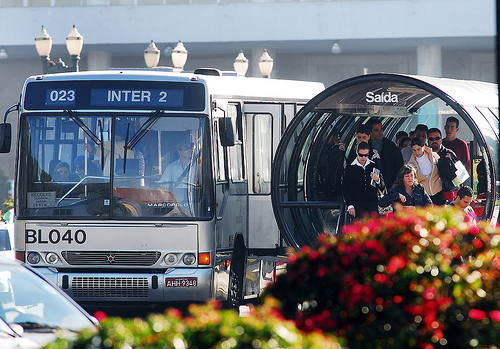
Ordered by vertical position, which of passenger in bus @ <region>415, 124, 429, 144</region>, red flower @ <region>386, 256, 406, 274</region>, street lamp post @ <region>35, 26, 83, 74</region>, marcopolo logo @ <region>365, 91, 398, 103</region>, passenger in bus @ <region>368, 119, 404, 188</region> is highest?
street lamp post @ <region>35, 26, 83, 74</region>

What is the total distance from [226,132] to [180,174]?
700 mm

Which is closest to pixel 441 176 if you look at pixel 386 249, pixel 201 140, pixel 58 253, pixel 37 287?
pixel 201 140

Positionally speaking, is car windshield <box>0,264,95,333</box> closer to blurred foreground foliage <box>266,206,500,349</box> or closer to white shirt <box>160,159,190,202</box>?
blurred foreground foliage <box>266,206,500,349</box>

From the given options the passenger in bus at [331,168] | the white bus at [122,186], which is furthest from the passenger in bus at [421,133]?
the white bus at [122,186]

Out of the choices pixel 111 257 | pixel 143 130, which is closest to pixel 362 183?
pixel 143 130

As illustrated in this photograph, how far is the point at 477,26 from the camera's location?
37000 mm

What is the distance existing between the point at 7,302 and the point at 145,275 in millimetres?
3839

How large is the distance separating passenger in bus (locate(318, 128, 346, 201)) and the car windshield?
712cm

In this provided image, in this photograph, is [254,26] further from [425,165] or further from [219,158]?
[219,158]

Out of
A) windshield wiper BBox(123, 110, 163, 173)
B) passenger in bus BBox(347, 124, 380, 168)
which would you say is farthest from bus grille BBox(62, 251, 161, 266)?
passenger in bus BBox(347, 124, 380, 168)

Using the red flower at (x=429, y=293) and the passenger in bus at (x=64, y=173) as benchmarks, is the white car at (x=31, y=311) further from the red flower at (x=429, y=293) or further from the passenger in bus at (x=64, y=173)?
the passenger in bus at (x=64, y=173)

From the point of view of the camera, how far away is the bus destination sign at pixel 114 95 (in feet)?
34.7

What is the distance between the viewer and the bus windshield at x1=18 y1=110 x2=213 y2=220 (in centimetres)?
1038

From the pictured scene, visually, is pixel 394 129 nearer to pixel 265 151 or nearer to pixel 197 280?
pixel 265 151
